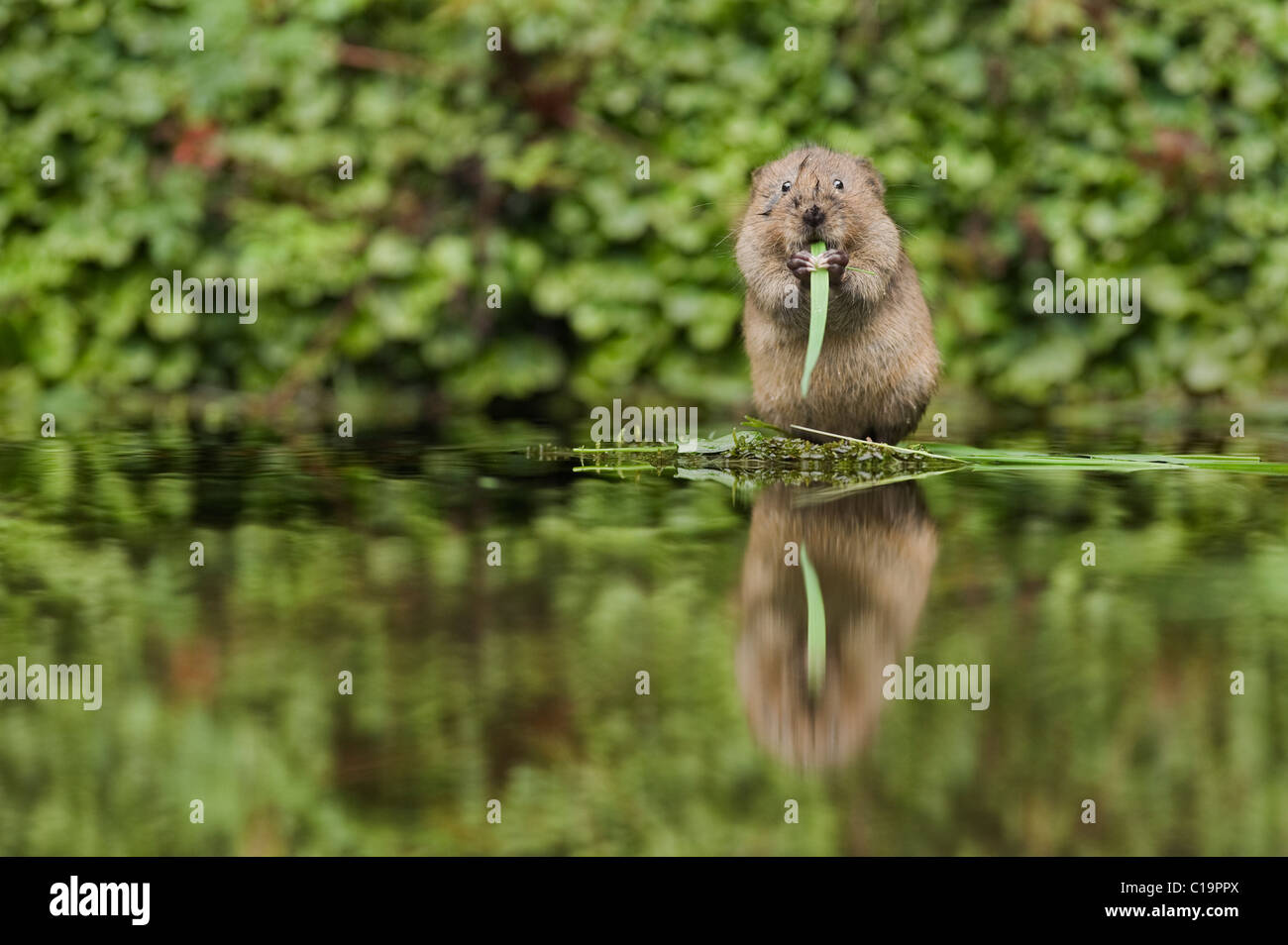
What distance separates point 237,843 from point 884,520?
2002mm

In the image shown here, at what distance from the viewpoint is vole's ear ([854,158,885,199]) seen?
4055mm

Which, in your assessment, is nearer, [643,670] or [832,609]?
[643,670]

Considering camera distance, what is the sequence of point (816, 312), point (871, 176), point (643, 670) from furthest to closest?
point (871, 176) → point (816, 312) → point (643, 670)

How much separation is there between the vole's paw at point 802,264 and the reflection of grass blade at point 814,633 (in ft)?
3.32

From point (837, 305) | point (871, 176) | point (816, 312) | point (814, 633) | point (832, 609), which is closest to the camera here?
point (814, 633)

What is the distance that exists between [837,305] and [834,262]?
0.19 metres

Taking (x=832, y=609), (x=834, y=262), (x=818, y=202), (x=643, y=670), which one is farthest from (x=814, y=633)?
(x=818, y=202)

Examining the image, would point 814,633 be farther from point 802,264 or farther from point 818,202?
point 818,202

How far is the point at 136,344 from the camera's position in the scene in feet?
21.1

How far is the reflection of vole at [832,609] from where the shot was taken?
6.97ft

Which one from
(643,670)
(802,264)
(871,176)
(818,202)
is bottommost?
(643,670)

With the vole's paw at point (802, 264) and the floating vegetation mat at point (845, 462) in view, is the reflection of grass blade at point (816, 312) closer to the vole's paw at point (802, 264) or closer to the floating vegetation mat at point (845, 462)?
the vole's paw at point (802, 264)

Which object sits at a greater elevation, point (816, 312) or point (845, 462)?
point (816, 312)

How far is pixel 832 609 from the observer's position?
8.76 feet
